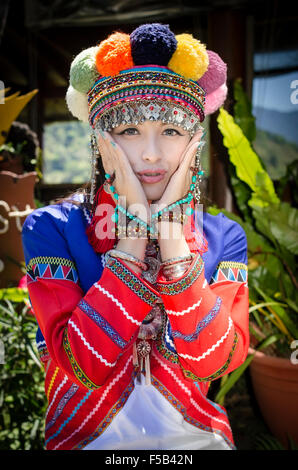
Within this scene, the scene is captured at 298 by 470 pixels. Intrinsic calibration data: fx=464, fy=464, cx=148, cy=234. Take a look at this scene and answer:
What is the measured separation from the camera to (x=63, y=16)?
177 inches

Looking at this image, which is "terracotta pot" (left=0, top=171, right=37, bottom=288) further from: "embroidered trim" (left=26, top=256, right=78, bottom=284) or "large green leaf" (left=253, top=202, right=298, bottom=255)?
"embroidered trim" (left=26, top=256, right=78, bottom=284)

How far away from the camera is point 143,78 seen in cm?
154

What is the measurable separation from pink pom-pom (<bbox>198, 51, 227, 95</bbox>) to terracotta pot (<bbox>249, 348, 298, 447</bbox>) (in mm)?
1815

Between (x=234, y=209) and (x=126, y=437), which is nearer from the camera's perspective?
(x=126, y=437)

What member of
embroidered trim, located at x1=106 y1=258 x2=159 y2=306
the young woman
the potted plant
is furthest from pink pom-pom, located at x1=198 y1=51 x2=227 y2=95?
the potted plant

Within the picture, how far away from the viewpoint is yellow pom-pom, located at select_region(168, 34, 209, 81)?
1.57 metres

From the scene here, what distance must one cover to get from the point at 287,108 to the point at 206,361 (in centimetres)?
484

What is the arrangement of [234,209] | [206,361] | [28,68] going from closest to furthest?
[206,361] < [234,209] < [28,68]

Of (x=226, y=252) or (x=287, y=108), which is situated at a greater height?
(x=287, y=108)

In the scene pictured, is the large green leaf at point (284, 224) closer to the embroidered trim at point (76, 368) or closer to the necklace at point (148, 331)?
the necklace at point (148, 331)

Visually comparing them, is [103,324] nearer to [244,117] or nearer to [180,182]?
[180,182]

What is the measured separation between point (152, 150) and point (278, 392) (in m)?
2.09

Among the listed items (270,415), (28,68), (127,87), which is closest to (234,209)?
(270,415)
